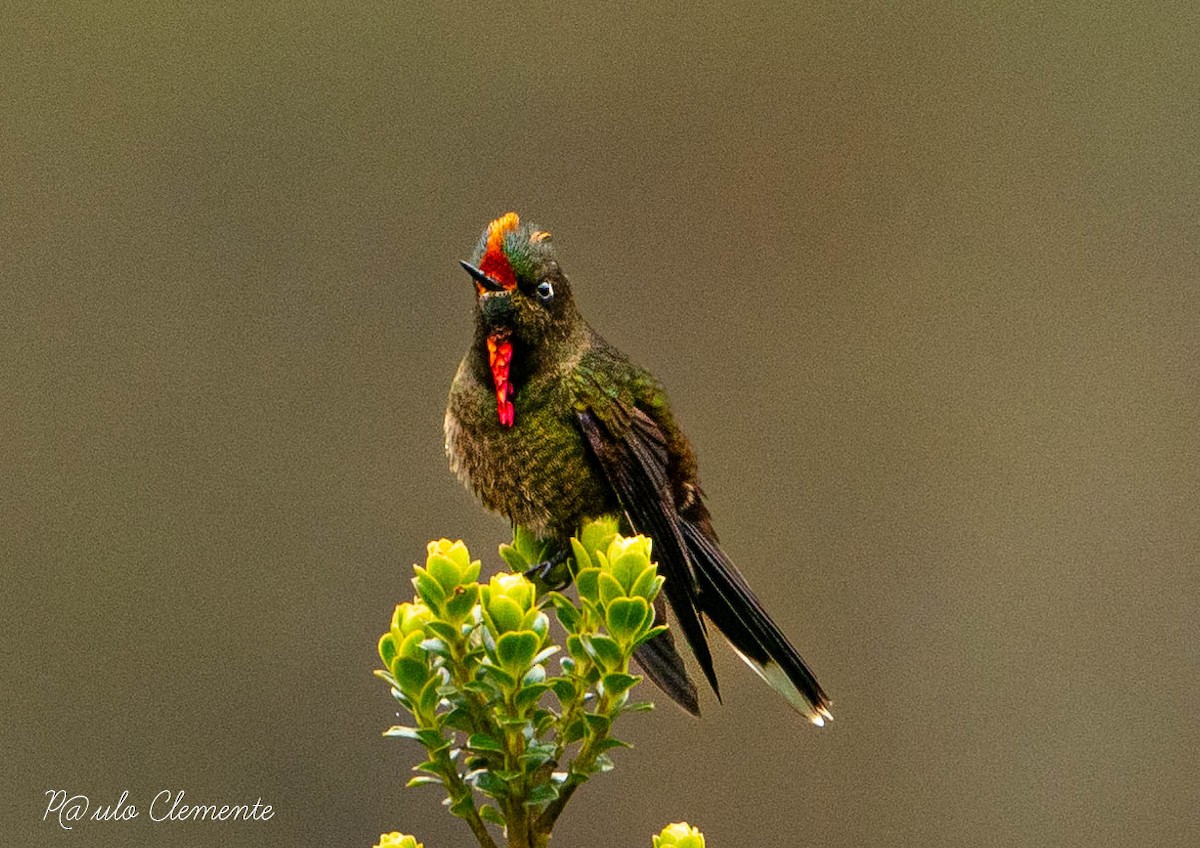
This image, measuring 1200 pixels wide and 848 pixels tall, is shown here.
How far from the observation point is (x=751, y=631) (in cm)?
178

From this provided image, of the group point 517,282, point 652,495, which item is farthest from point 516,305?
point 652,495

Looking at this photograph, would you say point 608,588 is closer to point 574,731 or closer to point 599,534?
point 574,731

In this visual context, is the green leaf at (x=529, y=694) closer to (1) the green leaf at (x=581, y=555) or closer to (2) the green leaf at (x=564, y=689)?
(2) the green leaf at (x=564, y=689)

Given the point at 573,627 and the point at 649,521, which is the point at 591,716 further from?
the point at 649,521

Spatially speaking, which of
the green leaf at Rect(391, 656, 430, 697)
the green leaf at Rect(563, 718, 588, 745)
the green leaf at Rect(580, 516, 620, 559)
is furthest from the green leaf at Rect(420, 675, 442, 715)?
the green leaf at Rect(580, 516, 620, 559)

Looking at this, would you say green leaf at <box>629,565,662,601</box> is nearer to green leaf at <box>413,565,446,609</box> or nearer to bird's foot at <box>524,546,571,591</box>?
green leaf at <box>413,565,446,609</box>

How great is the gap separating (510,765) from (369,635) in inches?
113

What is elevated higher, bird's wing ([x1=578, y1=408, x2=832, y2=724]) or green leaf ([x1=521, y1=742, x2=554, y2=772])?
bird's wing ([x1=578, y1=408, x2=832, y2=724])

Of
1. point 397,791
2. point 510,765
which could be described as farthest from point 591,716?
point 397,791

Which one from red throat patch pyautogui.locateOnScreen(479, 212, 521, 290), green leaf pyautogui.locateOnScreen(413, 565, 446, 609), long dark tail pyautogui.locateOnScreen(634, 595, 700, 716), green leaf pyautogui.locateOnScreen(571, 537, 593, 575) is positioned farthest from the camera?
red throat patch pyautogui.locateOnScreen(479, 212, 521, 290)

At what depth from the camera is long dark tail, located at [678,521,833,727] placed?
5.75 feet

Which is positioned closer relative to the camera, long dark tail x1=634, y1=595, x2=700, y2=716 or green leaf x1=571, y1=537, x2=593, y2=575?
green leaf x1=571, y1=537, x2=593, y2=575

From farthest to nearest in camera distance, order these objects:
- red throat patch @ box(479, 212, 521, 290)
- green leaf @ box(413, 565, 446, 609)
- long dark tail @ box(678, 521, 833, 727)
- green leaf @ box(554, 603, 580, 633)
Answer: red throat patch @ box(479, 212, 521, 290)
long dark tail @ box(678, 521, 833, 727)
green leaf @ box(554, 603, 580, 633)
green leaf @ box(413, 565, 446, 609)

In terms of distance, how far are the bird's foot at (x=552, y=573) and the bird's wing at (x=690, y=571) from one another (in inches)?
4.5
